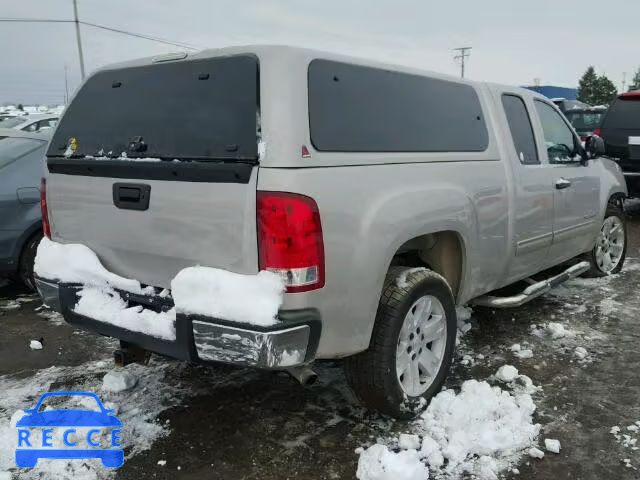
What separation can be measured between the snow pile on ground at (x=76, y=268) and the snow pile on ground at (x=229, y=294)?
0.38 metres

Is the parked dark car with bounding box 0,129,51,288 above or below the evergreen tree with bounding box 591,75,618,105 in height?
below

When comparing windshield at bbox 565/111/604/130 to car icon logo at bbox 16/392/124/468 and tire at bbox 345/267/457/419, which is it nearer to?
tire at bbox 345/267/457/419

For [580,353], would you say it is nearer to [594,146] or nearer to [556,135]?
[556,135]

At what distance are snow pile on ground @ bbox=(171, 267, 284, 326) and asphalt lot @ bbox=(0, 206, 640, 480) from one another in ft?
2.74

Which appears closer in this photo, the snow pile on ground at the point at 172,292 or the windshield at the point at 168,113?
the snow pile on ground at the point at 172,292

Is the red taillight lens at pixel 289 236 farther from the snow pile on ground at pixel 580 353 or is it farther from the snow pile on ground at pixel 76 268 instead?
the snow pile on ground at pixel 580 353

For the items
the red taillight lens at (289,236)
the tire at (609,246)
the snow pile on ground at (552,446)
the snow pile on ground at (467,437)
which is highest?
the red taillight lens at (289,236)

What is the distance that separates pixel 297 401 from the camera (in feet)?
11.2

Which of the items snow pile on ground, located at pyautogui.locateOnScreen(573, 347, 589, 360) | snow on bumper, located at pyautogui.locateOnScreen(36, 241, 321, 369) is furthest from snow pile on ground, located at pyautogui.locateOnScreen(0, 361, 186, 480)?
snow pile on ground, located at pyautogui.locateOnScreen(573, 347, 589, 360)

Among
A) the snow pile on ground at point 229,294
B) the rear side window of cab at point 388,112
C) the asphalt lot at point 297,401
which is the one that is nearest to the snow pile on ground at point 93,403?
the asphalt lot at point 297,401

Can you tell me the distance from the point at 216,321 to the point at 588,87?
55.3 m

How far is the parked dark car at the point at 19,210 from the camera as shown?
5043mm

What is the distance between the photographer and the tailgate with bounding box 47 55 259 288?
98.6 inches

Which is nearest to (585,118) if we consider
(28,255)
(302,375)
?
(28,255)
